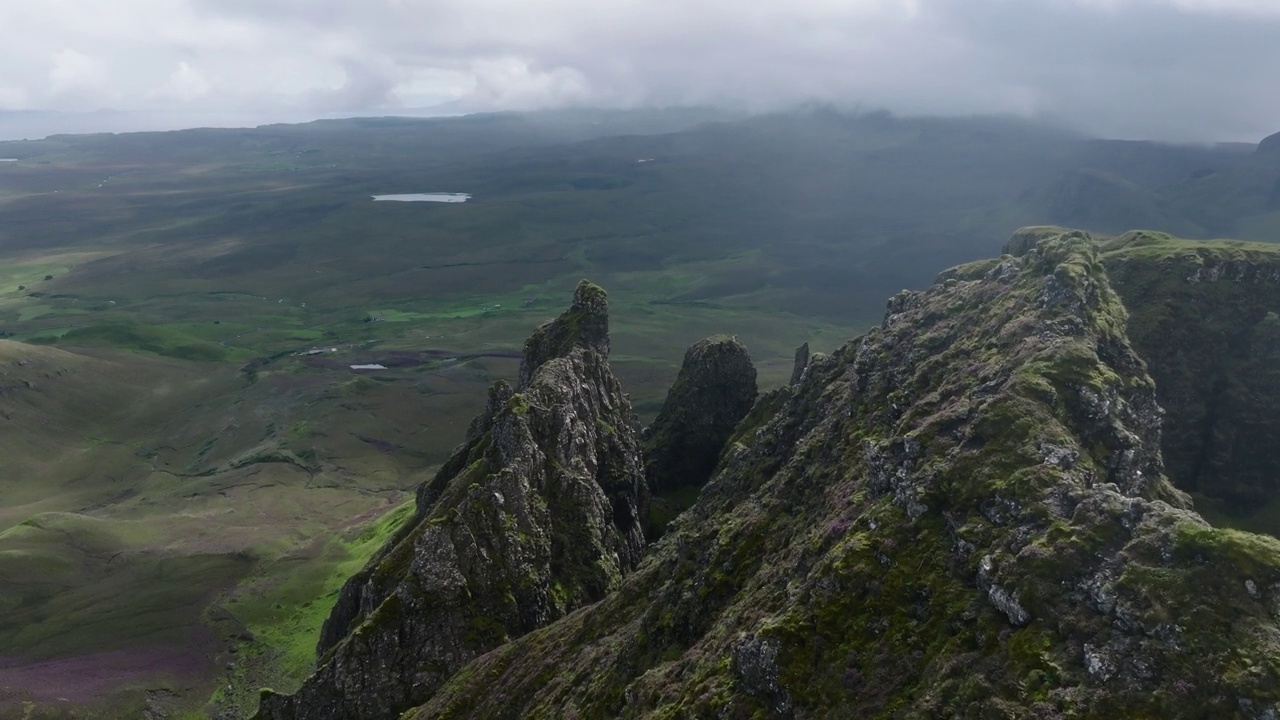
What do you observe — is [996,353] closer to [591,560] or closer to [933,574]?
[933,574]

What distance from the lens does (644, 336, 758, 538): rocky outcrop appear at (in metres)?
102

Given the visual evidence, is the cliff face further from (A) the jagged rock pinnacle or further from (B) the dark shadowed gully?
(A) the jagged rock pinnacle

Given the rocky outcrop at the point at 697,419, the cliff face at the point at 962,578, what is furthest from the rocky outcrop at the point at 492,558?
the rocky outcrop at the point at 697,419

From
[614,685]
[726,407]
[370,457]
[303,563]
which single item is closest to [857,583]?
[614,685]

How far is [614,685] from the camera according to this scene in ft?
139

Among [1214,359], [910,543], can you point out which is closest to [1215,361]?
[1214,359]

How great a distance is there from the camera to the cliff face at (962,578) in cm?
2603

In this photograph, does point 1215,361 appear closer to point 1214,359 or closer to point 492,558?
point 1214,359

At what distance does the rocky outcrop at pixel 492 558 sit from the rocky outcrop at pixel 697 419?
1497 cm

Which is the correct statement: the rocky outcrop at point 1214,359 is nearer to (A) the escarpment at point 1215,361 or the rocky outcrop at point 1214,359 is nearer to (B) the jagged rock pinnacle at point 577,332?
(A) the escarpment at point 1215,361

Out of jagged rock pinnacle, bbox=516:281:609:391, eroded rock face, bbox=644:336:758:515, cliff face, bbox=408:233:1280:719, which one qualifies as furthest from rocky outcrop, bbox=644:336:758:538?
cliff face, bbox=408:233:1280:719

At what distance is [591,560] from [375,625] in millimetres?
18196

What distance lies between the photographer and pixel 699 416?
4166 inches

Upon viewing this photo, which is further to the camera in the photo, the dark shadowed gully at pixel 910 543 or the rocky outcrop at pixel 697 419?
the rocky outcrop at pixel 697 419
